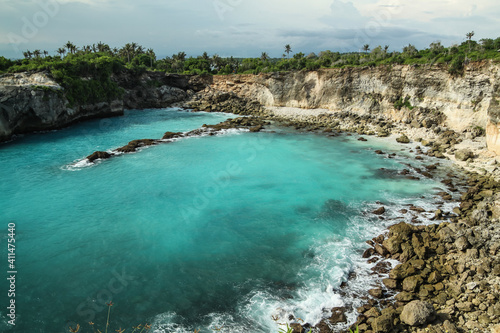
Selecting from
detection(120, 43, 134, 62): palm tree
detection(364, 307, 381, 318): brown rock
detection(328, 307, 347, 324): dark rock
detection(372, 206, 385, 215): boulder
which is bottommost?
detection(328, 307, 347, 324): dark rock

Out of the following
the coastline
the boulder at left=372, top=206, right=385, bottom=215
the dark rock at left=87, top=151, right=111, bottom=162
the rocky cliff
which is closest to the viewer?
the coastline

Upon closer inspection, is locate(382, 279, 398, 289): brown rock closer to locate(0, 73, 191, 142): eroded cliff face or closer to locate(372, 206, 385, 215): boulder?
locate(372, 206, 385, 215): boulder

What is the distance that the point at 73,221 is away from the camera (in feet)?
61.6

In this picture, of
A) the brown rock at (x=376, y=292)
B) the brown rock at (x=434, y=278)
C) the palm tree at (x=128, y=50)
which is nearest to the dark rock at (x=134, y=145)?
the brown rock at (x=376, y=292)

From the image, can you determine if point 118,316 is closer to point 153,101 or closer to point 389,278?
point 389,278

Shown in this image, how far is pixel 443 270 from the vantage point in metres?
13.9

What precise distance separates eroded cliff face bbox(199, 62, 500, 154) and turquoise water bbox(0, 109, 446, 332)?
1165 cm

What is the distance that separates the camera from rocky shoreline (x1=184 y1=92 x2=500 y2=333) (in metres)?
11.0

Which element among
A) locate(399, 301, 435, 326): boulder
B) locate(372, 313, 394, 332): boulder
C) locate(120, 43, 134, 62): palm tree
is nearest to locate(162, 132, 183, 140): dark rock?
locate(372, 313, 394, 332): boulder

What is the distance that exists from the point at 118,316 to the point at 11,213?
1322 centimetres

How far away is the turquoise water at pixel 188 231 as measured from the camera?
12305 mm

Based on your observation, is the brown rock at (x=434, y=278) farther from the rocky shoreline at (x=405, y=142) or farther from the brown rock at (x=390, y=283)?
the brown rock at (x=390, y=283)

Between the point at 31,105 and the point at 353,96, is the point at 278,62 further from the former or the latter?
the point at 31,105

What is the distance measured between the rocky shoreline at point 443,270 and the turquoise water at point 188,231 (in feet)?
4.75
